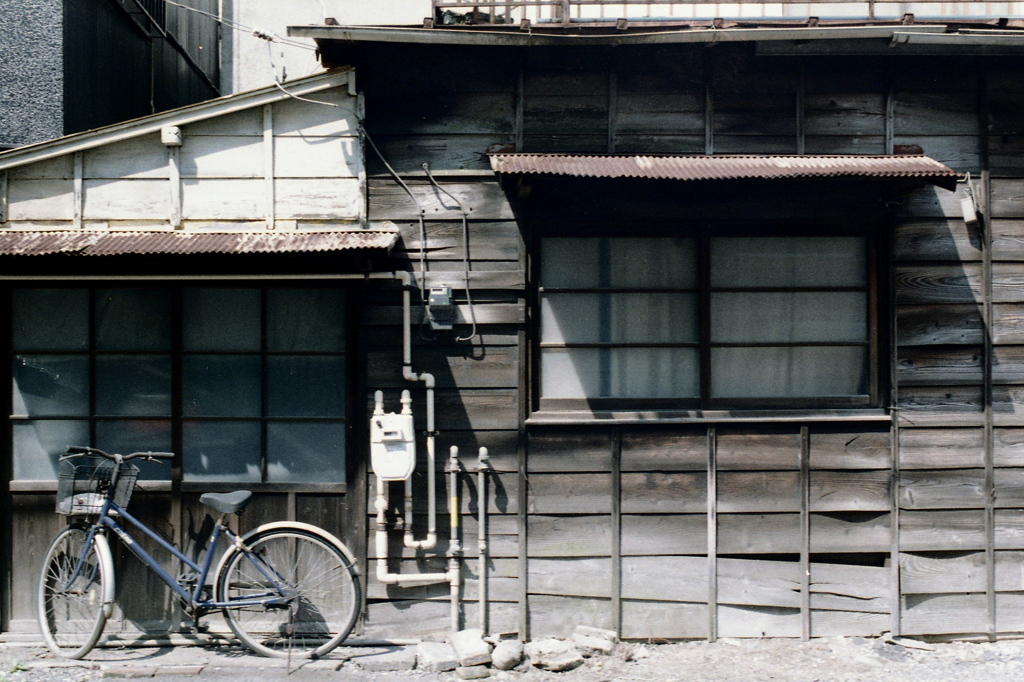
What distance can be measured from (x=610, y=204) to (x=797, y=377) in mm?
2093

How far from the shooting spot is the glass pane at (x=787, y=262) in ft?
19.1

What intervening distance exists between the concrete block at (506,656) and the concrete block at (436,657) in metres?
0.28

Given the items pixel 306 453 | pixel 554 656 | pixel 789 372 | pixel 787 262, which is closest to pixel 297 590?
pixel 306 453

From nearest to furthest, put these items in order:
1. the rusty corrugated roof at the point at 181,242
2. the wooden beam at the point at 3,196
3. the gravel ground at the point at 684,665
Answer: the rusty corrugated roof at the point at 181,242 < the gravel ground at the point at 684,665 < the wooden beam at the point at 3,196

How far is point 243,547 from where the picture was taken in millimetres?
5305

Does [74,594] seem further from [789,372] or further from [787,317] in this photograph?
[787,317]

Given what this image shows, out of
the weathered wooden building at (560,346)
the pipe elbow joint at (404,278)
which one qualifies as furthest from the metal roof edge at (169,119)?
the pipe elbow joint at (404,278)

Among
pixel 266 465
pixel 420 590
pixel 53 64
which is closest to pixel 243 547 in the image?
pixel 266 465

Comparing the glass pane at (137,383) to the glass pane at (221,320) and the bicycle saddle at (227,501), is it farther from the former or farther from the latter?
the bicycle saddle at (227,501)

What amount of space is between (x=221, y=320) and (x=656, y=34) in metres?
4.05

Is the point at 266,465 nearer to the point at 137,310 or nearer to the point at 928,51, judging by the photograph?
the point at 137,310

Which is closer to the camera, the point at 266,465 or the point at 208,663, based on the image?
the point at 208,663

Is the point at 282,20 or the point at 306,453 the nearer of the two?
the point at 306,453

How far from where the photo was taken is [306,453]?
5738 millimetres
